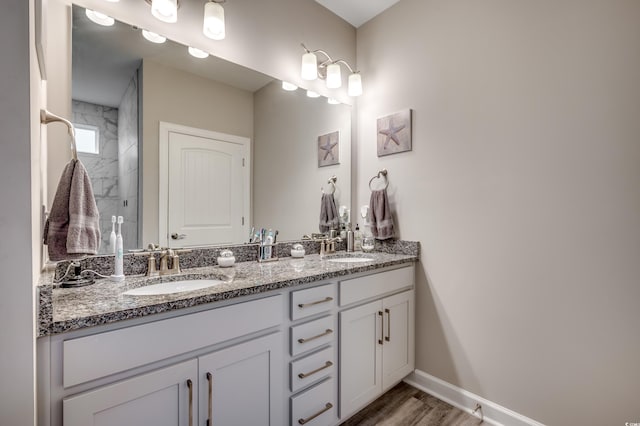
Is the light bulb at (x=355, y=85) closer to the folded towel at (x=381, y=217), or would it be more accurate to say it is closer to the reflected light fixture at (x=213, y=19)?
the folded towel at (x=381, y=217)

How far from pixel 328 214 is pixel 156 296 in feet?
4.70

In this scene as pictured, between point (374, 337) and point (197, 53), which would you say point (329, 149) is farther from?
point (374, 337)

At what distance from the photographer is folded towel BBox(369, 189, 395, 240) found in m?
2.12

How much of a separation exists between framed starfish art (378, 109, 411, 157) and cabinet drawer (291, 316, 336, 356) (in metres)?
1.28

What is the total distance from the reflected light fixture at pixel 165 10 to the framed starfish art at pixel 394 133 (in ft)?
4.68

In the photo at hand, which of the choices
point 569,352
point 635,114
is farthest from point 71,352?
point 635,114

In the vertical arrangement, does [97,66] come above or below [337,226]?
above

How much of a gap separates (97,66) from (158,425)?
1471mm

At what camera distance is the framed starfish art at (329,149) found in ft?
7.40

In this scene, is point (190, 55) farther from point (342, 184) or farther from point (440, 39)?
point (440, 39)

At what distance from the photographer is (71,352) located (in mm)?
812

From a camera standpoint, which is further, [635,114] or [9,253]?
[635,114]

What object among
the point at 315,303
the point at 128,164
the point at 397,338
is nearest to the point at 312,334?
the point at 315,303

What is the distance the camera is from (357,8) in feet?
7.38
